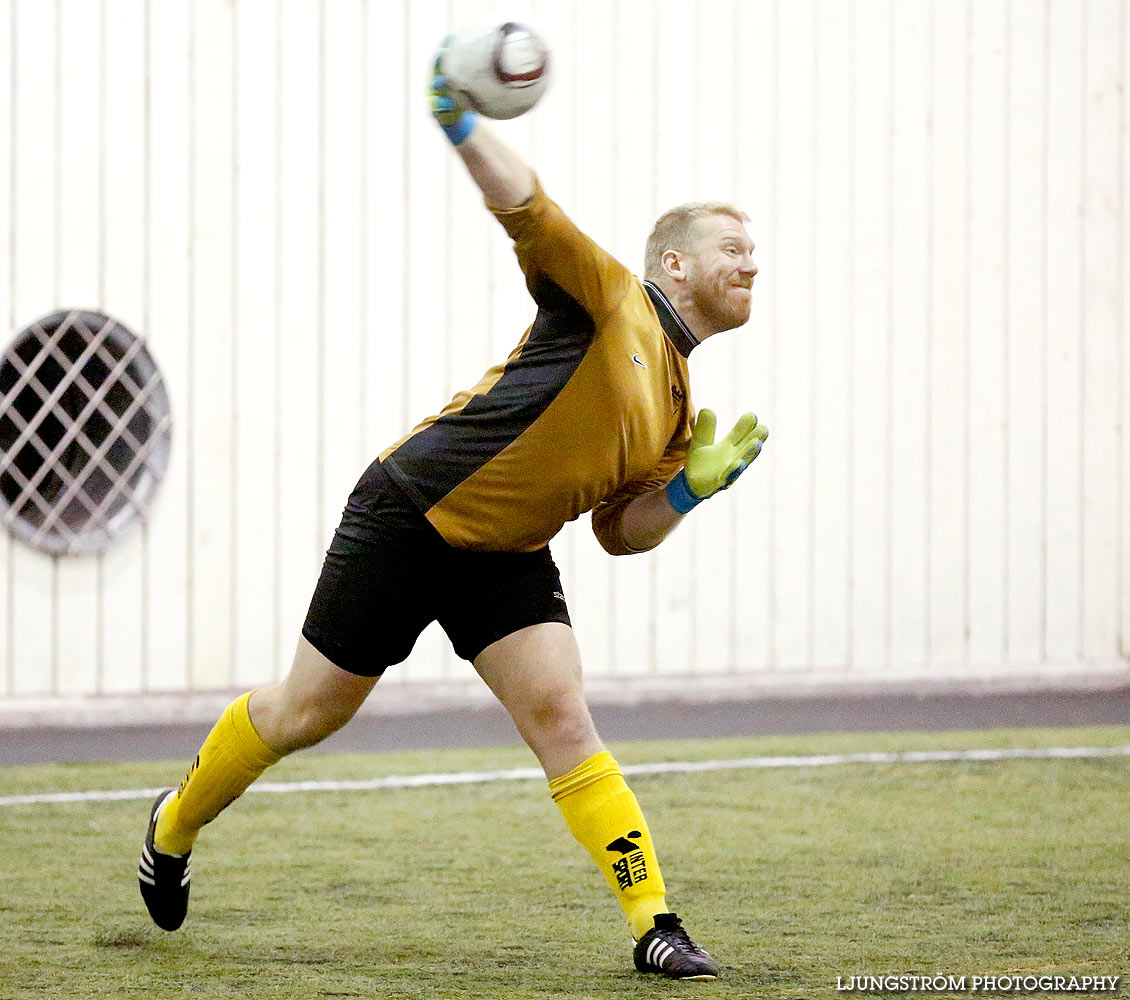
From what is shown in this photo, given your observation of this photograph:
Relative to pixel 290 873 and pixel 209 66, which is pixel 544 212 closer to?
pixel 290 873

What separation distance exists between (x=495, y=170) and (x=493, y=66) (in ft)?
0.58

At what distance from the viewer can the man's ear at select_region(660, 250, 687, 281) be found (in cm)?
334

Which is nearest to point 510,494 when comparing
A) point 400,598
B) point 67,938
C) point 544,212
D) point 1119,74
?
point 400,598

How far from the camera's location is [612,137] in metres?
7.46

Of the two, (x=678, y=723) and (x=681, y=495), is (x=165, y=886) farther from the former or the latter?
(x=678, y=723)

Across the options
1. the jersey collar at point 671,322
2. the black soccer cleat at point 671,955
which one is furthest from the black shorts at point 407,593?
the black soccer cleat at point 671,955

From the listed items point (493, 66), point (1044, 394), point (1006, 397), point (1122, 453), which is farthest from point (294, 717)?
point (1122, 453)

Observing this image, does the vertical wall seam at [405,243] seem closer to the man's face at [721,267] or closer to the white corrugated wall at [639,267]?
the white corrugated wall at [639,267]

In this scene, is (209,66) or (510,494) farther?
(209,66)

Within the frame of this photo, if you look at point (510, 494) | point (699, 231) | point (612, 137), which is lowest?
point (510, 494)

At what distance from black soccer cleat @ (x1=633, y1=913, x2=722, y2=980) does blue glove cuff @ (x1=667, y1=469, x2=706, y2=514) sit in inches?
33.8

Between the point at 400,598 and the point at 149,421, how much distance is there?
4069 millimetres

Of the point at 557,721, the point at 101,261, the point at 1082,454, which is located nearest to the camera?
the point at 557,721

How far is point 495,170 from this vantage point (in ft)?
9.22
